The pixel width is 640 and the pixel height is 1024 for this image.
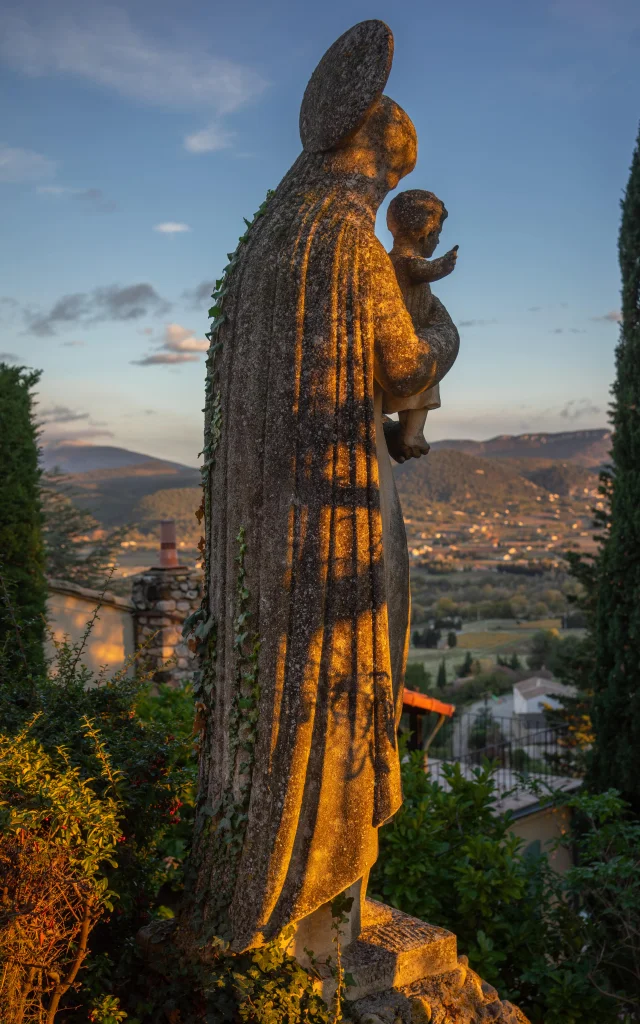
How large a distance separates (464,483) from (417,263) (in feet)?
106

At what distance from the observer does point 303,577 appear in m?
2.70

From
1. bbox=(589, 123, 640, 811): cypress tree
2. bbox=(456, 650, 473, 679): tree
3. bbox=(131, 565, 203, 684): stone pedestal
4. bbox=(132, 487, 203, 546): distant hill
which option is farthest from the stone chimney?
bbox=(456, 650, 473, 679): tree

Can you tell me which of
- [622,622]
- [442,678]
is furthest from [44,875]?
[442,678]

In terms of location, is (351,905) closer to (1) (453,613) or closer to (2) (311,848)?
(2) (311,848)

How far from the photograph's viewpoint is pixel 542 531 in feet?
111

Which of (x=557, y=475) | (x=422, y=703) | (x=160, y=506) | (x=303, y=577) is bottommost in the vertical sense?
(x=422, y=703)

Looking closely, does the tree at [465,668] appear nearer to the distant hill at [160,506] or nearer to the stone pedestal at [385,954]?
the distant hill at [160,506]

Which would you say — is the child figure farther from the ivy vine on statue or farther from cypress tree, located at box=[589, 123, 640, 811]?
cypress tree, located at box=[589, 123, 640, 811]

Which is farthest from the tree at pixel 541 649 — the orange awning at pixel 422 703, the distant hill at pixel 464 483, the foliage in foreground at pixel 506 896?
the foliage in foreground at pixel 506 896

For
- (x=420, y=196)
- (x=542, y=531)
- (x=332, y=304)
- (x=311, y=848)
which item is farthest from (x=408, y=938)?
(x=542, y=531)

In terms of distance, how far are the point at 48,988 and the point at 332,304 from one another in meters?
2.42

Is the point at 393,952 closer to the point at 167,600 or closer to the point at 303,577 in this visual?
the point at 303,577

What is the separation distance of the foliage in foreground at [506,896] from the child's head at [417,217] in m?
3.27

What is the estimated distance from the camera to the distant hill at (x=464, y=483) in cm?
3322
